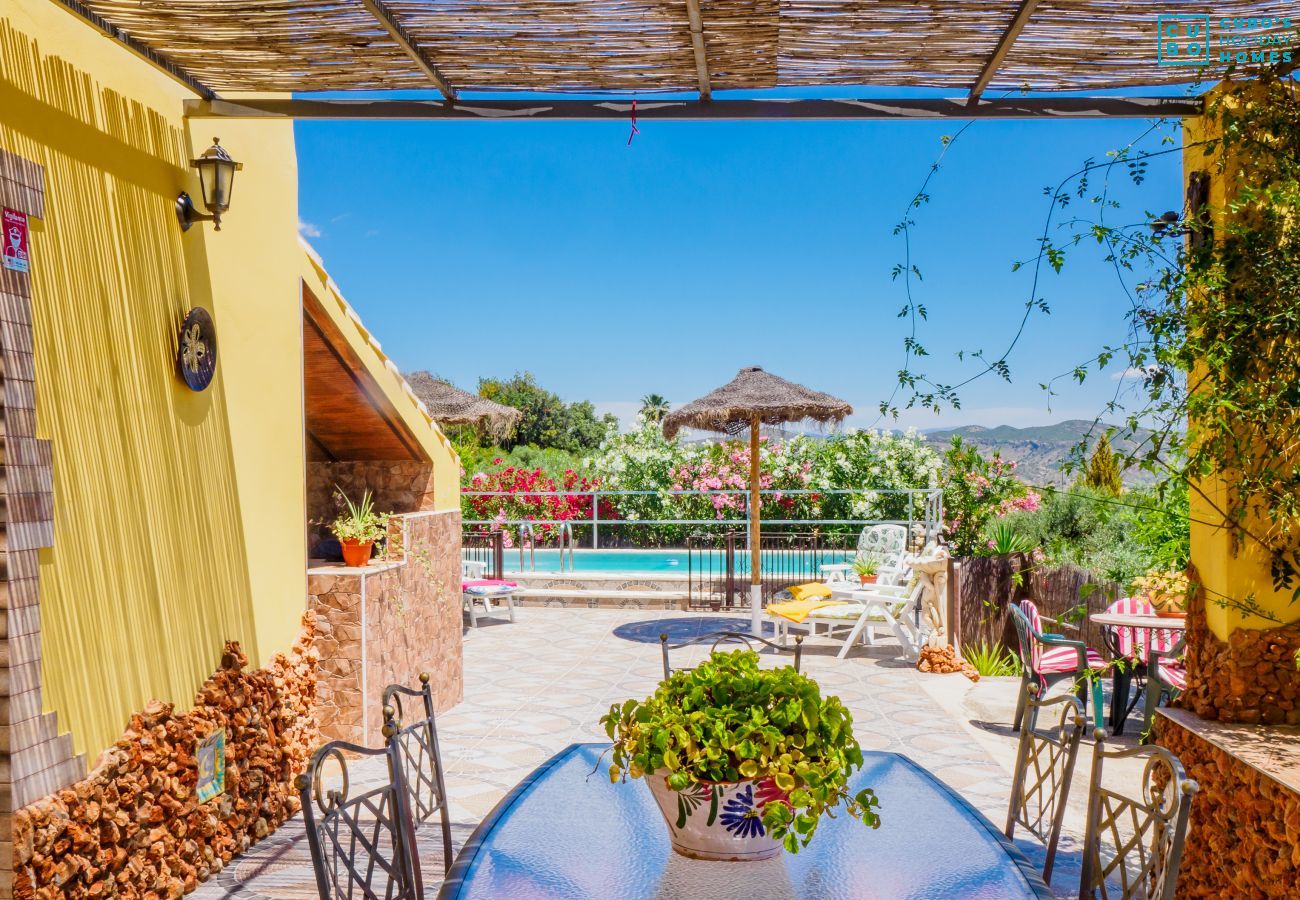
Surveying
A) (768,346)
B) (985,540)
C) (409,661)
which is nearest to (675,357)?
(768,346)

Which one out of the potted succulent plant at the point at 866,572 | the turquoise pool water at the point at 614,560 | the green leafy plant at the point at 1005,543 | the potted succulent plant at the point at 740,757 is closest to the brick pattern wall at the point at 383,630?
the potted succulent plant at the point at 740,757

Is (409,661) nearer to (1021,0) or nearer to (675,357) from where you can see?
(1021,0)

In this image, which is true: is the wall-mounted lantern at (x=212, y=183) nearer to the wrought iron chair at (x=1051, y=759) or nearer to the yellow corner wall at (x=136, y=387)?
the yellow corner wall at (x=136, y=387)

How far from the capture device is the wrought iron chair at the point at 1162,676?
17.4ft

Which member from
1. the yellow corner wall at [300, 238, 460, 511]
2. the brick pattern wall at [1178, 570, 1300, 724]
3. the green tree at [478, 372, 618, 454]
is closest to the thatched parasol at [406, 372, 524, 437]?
the yellow corner wall at [300, 238, 460, 511]

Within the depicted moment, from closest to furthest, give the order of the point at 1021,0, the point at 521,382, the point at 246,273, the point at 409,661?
the point at 1021,0
the point at 246,273
the point at 409,661
the point at 521,382

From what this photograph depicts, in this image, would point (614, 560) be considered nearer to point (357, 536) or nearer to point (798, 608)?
point (798, 608)

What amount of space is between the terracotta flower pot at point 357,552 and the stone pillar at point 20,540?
9.01ft

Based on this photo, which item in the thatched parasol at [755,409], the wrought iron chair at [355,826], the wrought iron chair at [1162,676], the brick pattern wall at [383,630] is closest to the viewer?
the wrought iron chair at [355,826]

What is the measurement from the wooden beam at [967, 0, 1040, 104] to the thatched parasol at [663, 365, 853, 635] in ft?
20.0

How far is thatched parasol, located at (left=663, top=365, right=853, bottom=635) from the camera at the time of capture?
9641 millimetres

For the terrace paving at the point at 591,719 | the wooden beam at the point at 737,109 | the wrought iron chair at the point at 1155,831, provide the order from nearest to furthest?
the wrought iron chair at the point at 1155,831
the wooden beam at the point at 737,109
the terrace paving at the point at 591,719

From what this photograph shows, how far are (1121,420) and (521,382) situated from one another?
33.4 metres

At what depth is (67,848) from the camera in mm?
3012
